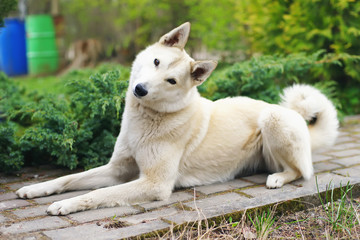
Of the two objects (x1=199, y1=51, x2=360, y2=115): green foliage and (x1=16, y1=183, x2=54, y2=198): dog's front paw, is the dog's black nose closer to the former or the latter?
(x1=16, y1=183, x2=54, y2=198): dog's front paw

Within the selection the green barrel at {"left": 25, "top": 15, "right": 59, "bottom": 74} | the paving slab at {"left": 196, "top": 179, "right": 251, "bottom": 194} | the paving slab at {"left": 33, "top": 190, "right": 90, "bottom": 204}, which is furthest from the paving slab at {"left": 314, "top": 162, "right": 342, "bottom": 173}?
the green barrel at {"left": 25, "top": 15, "right": 59, "bottom": 74}

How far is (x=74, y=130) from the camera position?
3799mm

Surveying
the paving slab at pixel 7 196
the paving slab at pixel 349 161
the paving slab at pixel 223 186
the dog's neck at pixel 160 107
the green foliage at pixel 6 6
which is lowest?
the paving slab at pixel 349 161

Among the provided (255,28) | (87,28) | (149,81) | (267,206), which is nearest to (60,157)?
(149,81)

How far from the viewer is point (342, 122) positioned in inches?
223

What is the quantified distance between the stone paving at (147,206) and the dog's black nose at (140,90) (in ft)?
2.58

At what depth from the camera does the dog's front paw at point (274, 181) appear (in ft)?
10.8

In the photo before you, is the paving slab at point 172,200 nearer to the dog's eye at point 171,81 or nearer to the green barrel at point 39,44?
the dog's eye at point 171,81

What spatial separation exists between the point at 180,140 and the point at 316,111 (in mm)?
1446

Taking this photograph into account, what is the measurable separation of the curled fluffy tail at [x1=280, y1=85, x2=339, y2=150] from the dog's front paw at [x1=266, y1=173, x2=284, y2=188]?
2.27 ft

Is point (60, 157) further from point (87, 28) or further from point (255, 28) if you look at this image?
point (87, 28)

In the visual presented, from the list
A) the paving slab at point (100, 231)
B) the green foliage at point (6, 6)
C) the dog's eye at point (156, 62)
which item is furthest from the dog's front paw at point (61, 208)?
the green foliage at point (6, 6)

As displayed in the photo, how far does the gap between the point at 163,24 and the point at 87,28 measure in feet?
11.1

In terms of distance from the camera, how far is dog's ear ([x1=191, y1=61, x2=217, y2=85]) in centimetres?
301
